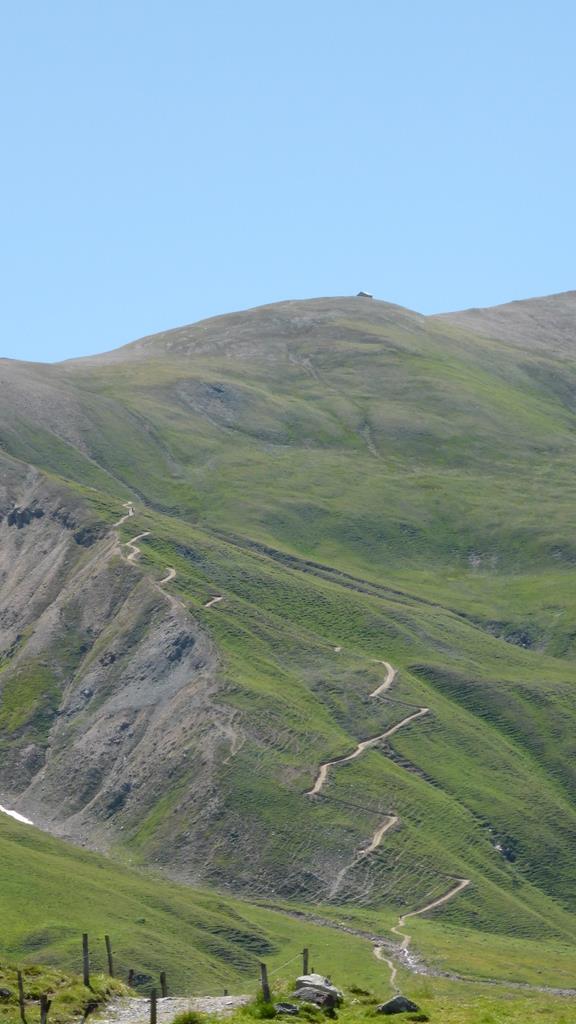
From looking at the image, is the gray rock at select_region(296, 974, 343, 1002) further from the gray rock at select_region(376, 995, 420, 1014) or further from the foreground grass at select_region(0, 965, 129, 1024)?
the foreground grass at select_region(0, 965, 129, 1024)

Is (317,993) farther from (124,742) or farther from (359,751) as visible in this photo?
Answer: (124,742)

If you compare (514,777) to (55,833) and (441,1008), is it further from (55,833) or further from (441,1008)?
(441,1008)

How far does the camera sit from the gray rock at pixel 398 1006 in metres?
45.6

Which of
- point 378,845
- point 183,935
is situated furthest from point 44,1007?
point 378,845

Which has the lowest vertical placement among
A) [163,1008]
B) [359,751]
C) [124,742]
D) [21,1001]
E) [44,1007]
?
[359,751]

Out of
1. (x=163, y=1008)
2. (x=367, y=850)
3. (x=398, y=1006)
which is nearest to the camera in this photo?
(x=398, y=1006)

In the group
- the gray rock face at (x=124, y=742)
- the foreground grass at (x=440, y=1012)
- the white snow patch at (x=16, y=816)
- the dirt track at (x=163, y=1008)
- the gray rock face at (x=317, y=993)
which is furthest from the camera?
the gray rock face at (x=124, y=742)

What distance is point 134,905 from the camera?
145 metres

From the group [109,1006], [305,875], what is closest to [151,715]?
[305,875]

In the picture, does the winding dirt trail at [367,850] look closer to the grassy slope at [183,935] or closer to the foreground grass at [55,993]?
the grassy slope at [183,935]

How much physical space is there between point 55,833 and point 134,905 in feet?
98.6

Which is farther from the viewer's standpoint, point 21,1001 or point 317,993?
point 21,1001

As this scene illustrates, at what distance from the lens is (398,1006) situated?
45.7 meters

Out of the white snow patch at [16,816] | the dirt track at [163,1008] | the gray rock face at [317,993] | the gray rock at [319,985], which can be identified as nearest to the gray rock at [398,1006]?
the gray rock face at [317,993]
